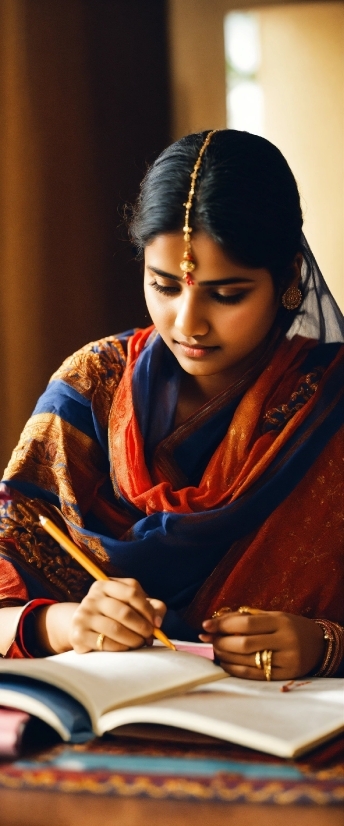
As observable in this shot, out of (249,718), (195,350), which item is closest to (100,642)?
(249,718)

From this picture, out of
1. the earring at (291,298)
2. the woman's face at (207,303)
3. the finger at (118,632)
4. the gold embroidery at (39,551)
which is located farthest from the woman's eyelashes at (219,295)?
the finger at (118,632)

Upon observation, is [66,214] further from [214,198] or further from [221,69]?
[214,198]

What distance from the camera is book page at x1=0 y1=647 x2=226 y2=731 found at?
0.90m

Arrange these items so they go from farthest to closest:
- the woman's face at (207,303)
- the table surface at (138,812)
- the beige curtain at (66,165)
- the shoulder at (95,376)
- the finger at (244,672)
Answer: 1. the beige curtain at (66,165)
2. the shoulder at (95,376)
3. the woman's face at (207,303)
4. the finger at (244,672)
5. the table surface at (138,812)

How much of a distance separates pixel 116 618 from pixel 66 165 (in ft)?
5.43

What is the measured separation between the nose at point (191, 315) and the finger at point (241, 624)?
44 centimetres

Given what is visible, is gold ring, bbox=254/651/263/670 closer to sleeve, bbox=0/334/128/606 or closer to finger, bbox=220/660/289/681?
finger, bbox=220/660/289/681

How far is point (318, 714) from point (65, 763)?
257mm

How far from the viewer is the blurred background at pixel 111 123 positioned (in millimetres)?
2348

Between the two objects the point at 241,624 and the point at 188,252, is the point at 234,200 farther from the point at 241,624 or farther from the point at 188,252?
the point at 241,624

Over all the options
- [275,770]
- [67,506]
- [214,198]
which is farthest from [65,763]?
[214,198]

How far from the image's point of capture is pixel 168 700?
2.96 ft

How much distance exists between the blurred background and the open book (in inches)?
57.8

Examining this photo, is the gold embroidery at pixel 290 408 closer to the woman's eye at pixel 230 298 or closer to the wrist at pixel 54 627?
the woman's eye at pixel 230 298
